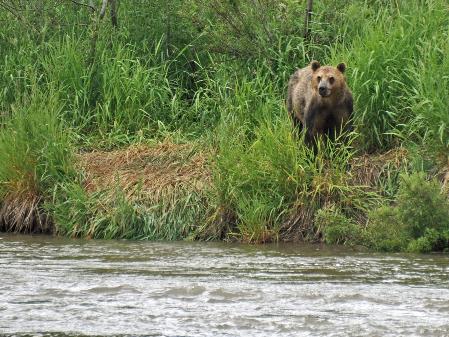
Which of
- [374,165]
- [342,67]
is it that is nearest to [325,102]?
[342,67]

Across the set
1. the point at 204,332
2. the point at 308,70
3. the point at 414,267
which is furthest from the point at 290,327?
the point at 308,70

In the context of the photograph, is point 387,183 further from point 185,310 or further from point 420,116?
point 185,310

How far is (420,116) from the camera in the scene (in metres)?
10.0

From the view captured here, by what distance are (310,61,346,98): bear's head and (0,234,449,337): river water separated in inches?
63.4

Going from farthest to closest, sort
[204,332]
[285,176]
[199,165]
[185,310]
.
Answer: [199,165] → [285,176] → [185,310] → [204,332]

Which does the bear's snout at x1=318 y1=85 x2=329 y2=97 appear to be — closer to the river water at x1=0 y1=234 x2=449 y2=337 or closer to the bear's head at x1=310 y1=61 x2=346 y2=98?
the bear's head at x1=310 y1=61 x2=346 y2=98

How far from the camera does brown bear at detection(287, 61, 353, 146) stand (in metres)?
10.3

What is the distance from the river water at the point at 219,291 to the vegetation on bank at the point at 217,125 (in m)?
0.47

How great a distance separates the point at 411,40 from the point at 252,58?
1807mm

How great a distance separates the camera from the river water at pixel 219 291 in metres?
6.22

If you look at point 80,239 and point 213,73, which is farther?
point 213,73

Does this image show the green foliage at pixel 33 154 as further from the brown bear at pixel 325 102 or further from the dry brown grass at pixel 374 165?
the dry brown grass at pixel 374 165

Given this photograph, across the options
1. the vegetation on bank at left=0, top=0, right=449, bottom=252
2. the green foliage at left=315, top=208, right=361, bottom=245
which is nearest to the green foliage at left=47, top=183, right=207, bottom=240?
the vegetation on bank at left=0, top=0, right=449, bottom=252

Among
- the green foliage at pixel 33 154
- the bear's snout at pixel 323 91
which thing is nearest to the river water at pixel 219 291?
the green foliage at pixel 33 154
